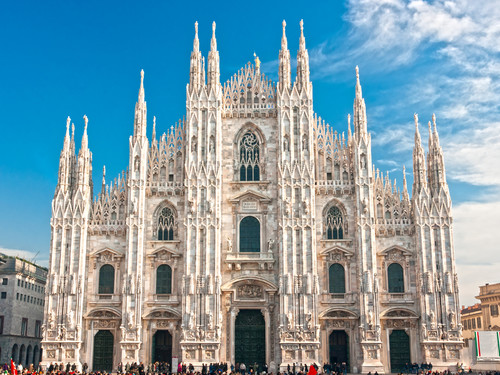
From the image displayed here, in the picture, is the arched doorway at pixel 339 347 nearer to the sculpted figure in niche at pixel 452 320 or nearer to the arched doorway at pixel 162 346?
the sculpted figure in niche at pixel 452 320

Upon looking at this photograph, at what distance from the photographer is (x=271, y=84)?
49.7 meters

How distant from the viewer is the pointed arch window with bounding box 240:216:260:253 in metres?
46.8

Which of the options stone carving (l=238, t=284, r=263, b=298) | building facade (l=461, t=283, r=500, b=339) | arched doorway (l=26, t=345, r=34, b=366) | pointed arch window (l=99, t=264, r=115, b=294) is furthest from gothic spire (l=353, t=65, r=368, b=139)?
arched doorway (l=26, t=345, r=34, b=366)

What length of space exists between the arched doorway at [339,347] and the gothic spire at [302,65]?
18374mm

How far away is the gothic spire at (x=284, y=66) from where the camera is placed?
48.8 meters

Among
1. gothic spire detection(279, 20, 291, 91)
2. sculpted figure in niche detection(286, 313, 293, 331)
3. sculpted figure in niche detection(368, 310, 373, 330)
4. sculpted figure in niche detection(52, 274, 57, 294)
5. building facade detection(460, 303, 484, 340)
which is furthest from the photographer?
building facade detection(460, 303, 484, 340)

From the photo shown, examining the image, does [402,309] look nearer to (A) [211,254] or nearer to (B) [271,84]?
(A) [211,254]

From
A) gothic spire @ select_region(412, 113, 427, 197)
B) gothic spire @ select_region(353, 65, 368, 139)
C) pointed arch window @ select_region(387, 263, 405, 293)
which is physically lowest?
pointed arch window @ select_region(387, 263, 405, 293)

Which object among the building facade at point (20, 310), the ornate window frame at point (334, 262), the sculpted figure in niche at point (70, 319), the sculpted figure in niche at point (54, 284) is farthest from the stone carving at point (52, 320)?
the ornate window frame at point (334, 262)

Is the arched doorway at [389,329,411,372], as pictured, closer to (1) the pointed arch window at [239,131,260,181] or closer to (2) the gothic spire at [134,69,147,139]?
(1) the pointed arch window at [239,131,260,181]

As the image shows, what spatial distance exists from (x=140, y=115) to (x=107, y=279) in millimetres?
12352

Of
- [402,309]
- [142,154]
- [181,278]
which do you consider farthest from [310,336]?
[142,154]

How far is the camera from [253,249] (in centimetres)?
4675

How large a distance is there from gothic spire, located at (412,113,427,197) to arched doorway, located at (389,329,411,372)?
9991mm
